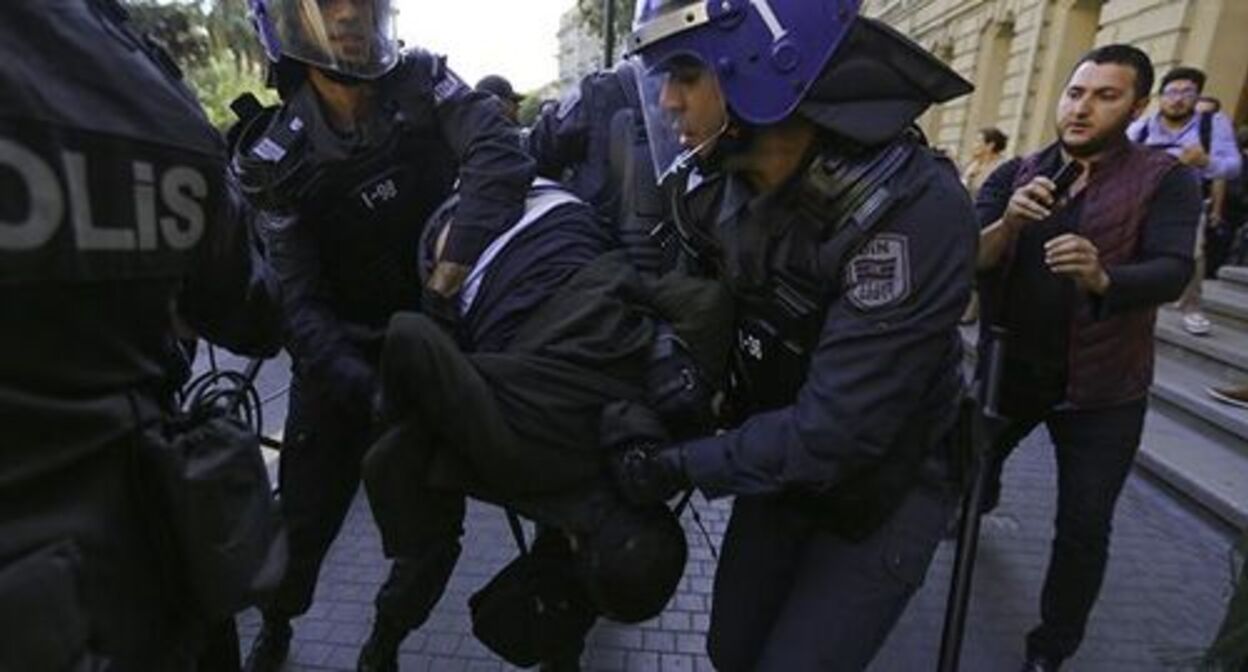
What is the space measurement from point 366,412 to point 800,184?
57.2 inches

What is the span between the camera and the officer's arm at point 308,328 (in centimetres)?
217

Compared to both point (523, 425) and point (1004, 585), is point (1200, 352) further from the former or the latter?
point (523, 425)

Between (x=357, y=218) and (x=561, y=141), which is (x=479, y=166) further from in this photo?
(x=561, y=141)

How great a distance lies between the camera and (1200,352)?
5.64 metres

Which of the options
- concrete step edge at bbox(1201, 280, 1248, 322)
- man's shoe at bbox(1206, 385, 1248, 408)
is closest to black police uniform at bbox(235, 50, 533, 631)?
man's shoe at bbox(1206, 385, 1248, 408)

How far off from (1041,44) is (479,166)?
13398 millimetres

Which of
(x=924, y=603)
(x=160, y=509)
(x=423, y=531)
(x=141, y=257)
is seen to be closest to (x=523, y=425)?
(x=423, y=531)

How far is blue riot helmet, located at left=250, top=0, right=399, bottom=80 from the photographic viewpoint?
1962mm

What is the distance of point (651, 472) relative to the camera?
1.58 meters

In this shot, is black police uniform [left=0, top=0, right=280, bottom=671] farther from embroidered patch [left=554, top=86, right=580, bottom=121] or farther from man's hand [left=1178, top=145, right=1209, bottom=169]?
man's hand [left=1178, top=145, right=1209, bottom=169]

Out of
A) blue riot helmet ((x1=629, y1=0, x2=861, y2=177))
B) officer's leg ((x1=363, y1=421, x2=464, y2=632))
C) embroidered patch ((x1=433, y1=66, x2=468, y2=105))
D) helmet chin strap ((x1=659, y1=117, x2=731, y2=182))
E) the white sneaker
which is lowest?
the white sneaker

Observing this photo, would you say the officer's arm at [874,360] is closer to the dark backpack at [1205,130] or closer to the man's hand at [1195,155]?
the man's hand at [1195,155]

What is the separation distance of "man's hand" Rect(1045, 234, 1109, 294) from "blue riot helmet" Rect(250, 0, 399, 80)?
1.96 meters

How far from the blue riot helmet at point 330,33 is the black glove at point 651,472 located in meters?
1.26
